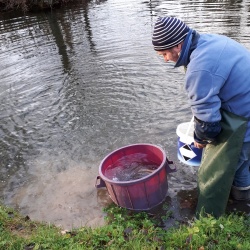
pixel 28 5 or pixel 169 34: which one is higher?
pixel 169 34

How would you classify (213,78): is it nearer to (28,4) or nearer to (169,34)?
(169,34)

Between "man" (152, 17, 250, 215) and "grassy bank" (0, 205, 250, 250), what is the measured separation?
1.35 feet

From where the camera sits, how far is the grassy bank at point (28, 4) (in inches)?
688

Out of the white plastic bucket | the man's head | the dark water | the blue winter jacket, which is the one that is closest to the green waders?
the blue winter jacket

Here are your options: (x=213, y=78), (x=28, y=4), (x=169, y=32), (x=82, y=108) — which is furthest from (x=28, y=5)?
(x=213, y=78)

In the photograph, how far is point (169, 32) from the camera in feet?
8.79

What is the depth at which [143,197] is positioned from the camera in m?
3.57

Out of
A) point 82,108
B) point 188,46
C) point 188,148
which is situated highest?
point 188,46

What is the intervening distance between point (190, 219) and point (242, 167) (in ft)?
2.91

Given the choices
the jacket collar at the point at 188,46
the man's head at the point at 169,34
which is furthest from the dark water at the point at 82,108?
the man's head at the point at 169,34

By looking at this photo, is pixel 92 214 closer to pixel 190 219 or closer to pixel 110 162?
pixel 110 162

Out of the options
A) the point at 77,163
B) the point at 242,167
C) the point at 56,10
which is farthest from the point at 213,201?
the point at 56,10

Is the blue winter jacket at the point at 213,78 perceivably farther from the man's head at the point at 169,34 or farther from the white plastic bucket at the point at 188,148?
the white plastic bucket at the point at 188,148

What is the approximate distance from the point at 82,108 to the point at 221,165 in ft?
13.1
